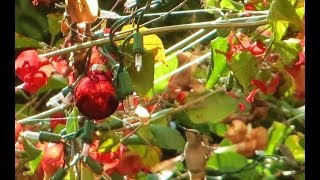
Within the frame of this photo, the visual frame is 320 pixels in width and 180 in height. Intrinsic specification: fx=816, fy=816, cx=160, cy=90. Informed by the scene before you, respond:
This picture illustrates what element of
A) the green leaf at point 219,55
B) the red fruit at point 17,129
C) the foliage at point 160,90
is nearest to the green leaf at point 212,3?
the foliage at point 160,90

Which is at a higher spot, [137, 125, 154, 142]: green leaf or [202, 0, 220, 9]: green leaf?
[202, 0, 220, 9]: green leaf

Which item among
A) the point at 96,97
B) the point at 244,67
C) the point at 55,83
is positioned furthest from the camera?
the point at 55,83

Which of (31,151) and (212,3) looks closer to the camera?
(31,151)

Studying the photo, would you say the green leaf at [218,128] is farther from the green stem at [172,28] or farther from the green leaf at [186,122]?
the green stem at [172,28]

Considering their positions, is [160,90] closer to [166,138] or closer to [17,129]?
[166,138]

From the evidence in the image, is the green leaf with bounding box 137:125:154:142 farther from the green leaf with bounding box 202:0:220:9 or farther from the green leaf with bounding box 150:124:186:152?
the green leaf with bounding box 202:0:220:9

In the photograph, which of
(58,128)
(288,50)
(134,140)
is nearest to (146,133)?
(134,140)

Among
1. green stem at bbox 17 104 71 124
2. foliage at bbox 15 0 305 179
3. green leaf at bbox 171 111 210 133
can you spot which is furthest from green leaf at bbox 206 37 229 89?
green stem at bbox 17 104 71 124
